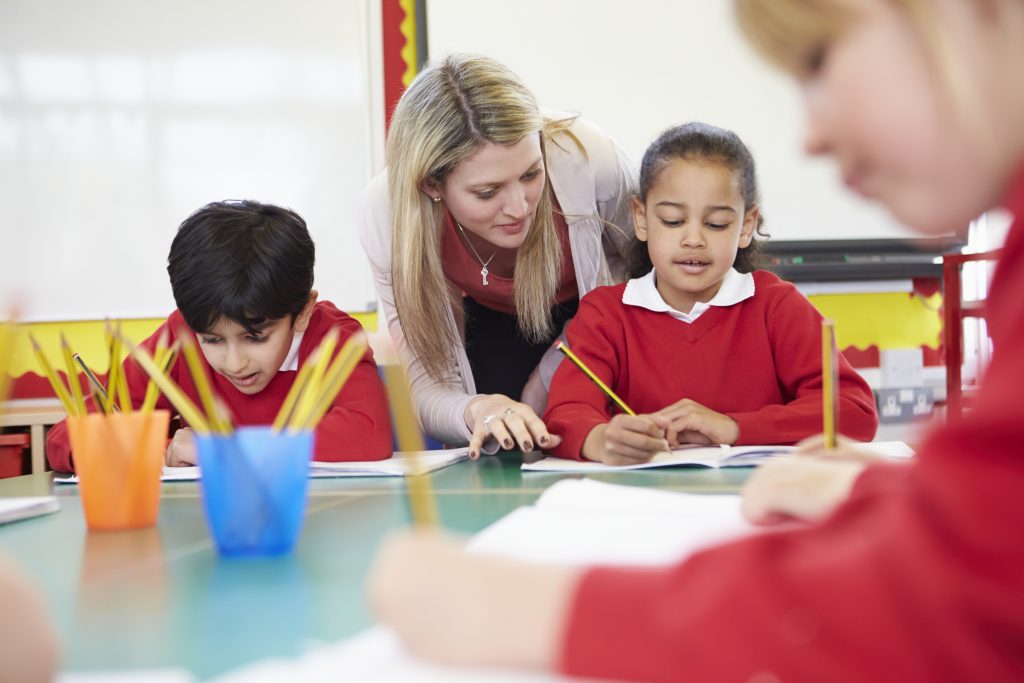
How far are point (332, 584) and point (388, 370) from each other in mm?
193

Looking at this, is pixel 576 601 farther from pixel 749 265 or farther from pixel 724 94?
pixel 724 94

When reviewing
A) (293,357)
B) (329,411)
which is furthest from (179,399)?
(293,357)

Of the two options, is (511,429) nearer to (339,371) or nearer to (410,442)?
(339,371)

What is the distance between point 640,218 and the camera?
1.78 meters

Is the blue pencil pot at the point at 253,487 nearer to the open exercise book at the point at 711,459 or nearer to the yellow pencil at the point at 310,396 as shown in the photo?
the yellow pencil at the point at 310,396

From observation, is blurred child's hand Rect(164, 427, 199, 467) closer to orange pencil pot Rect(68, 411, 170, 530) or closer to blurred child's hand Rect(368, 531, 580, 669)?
orange pencil pot Rect(68, 411, 170, 530)

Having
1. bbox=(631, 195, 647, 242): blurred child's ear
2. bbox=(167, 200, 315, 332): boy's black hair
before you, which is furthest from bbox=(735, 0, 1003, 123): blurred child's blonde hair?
bbox=(631, 195, 647, 242): blurred child's ear

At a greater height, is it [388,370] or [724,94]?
[724,94]

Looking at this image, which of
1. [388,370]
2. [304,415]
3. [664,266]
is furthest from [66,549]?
[664,266]

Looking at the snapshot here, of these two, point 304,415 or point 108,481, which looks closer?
point 304,415

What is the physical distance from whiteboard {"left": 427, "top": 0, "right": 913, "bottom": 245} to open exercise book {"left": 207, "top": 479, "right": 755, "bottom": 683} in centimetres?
253

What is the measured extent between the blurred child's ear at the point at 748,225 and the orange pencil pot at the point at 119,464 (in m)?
1.17

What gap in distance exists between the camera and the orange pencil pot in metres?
0.84

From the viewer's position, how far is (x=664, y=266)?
1.67 m
